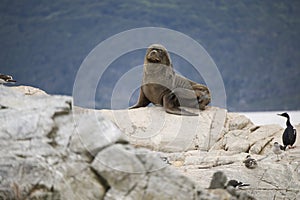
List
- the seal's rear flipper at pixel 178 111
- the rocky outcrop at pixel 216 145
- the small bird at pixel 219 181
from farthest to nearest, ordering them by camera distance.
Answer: the seal's rear flipper at pixel 178 111, the rocky outcrop at pixel 216 145, the small bird at pixel 219 181

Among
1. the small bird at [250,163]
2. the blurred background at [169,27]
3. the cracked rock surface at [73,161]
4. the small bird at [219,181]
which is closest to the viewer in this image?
the cracked rock surface at [73,161]

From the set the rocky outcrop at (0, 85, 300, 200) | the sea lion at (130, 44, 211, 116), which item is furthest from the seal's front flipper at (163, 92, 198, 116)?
the rocky outcrop at (0, 85, 300, 200)

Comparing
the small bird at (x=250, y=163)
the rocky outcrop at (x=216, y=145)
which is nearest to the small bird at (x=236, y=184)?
the rocky outcrop at (x=216, y=145)

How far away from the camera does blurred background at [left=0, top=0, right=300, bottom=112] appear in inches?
1804

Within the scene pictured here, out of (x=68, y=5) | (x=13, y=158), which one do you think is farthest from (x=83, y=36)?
(x=13, y=158)

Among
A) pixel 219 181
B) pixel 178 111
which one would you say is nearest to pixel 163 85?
pixel 178 111

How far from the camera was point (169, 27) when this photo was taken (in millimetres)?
50875

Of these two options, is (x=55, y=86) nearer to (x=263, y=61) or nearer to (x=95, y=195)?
(x=263, y=61)

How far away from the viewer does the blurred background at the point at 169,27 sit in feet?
150

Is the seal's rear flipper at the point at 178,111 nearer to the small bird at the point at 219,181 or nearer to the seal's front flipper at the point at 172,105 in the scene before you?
the seal's front flipper at the point at 172,105

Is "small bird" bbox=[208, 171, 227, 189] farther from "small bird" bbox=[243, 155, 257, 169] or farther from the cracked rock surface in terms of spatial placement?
"small bird" bbox=[243, 155, 257, 169]

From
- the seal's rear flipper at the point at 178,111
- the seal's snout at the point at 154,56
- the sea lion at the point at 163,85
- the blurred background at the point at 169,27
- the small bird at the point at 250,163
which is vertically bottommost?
the small bird at the point at 250,163

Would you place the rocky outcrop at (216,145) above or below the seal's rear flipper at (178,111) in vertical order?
below

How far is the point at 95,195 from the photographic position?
16.7 feet
